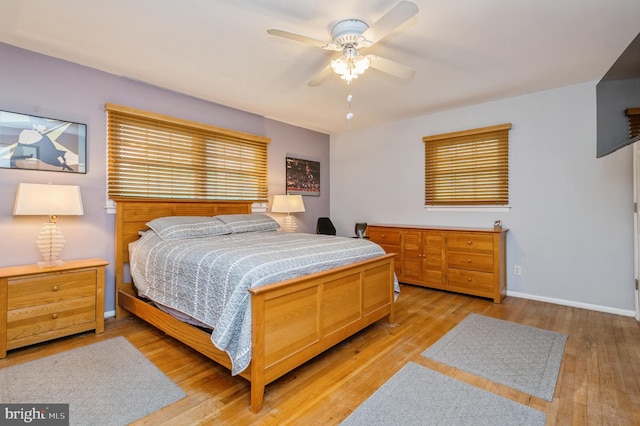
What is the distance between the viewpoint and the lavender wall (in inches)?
99.1

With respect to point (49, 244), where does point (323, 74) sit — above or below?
above

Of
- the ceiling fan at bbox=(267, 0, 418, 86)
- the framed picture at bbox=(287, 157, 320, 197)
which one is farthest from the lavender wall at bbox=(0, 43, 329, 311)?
the ceiling fan at bbox=(267, 0, 418, 86)

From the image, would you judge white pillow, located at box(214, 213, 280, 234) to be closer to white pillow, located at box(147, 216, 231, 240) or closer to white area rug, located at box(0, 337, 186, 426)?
white pillow, located at box(147, 216, 231, 240)

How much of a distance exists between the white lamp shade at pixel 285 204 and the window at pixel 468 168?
6.11 ft

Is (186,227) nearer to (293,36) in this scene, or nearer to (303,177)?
(293,36)

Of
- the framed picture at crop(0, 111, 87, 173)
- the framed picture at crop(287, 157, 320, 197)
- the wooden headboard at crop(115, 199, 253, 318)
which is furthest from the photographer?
the framed picture at crop(287, 157, 320, 197)

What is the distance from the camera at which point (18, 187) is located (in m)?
2.50

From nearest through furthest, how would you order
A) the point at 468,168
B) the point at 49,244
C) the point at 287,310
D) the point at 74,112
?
1. the point at 287,310
2. the point at 49,244
3. the point at 74,112
4. the point at 468,168

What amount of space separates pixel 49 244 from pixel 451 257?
4.04 m

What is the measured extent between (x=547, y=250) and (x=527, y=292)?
55cm

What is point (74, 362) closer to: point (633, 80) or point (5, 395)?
point (5, 395)

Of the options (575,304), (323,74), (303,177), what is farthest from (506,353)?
(303,177)

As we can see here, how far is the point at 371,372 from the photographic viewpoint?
2043mm

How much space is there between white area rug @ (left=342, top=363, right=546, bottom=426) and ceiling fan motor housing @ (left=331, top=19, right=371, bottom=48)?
7.48 ft
